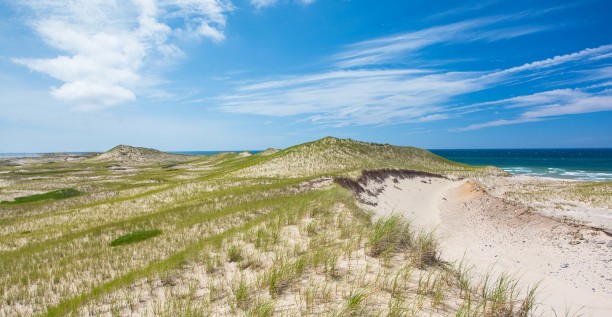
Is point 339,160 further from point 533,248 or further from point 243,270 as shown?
point 243,270

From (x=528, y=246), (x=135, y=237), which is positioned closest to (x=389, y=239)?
(x=528, y=246)

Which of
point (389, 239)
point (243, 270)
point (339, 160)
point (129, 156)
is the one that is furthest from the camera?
point (129, 156)

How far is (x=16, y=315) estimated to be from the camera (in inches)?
317

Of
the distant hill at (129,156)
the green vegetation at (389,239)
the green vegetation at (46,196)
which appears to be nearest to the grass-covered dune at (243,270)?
the green vegetation at (389,239)

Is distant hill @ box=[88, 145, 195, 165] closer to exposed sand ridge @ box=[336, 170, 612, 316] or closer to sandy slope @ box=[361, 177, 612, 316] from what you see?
exposed sand ridge @ box=[336, 170, 612, 316]

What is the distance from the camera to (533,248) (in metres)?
17.5

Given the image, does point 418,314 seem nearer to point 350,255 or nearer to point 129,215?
point 350,255

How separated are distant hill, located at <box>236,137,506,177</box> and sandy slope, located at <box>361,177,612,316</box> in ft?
48.0

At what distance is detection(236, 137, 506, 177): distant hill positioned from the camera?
49.7 meters

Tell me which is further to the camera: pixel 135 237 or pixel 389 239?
pixel 135 237

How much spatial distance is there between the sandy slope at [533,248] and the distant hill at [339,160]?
14.6 metres

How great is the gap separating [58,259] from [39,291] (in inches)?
174

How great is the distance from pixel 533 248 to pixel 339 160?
134 ft

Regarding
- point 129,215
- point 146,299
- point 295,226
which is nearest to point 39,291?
point 146,299
